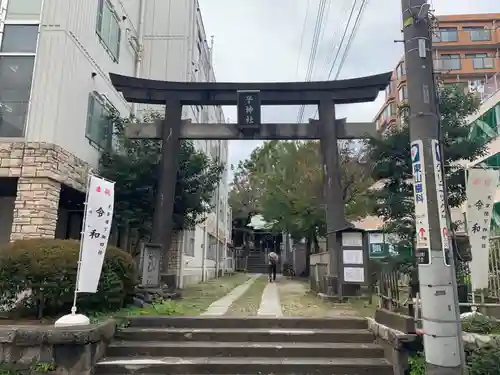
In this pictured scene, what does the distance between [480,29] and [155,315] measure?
46283mm

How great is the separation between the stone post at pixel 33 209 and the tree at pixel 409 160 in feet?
24.2

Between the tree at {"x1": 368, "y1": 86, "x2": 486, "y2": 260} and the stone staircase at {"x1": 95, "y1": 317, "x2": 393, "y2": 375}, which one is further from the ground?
the tree at {"x1": 368, "y1": 86, "x2": 486, "y2": 260}

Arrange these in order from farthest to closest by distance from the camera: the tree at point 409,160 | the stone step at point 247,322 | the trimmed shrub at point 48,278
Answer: the tree at point 409,160 → the stone step at point 247,322 → the trimmed shrub at point 48,278

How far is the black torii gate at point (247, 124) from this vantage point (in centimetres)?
1112

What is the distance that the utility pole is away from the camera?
3803 millimetres

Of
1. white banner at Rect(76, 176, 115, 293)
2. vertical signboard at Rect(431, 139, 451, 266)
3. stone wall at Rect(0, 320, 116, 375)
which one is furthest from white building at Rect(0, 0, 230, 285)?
vertical signboard at Rect(431, 139, 451, 266)

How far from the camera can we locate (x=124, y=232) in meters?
13.9

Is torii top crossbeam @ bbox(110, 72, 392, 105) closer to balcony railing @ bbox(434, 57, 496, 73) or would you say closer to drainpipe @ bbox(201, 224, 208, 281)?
drainpipe @ bbox(201, 224, 208, 281)

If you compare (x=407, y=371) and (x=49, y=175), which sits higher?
(x=49, y=175)

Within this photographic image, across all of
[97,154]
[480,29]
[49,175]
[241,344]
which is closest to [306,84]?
[97,154]

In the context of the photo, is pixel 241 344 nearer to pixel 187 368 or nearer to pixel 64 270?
pixel 187 368

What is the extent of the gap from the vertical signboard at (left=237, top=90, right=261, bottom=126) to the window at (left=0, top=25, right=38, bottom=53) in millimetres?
5327

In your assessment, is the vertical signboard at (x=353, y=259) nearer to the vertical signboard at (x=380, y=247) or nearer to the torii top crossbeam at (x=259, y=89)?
the vertical signboard at (x=380, y=247)

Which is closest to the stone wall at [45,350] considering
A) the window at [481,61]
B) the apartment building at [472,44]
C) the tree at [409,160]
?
the tree at [409,160]
